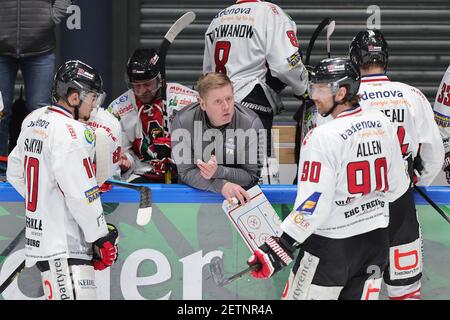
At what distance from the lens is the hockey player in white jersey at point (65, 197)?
162 inches

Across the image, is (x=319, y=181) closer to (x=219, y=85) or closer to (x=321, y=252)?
(x=321, y=252)

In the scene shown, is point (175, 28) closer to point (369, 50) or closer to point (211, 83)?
point (211, 83)

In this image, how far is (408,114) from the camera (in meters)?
4.67

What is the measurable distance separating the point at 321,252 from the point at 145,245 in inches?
41.7

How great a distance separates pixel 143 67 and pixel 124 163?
0.55 m

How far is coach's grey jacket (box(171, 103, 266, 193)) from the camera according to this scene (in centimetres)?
475

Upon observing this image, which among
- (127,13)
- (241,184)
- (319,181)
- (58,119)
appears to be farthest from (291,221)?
(127,13)

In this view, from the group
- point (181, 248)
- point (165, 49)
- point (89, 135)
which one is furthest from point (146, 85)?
point (89, 135)

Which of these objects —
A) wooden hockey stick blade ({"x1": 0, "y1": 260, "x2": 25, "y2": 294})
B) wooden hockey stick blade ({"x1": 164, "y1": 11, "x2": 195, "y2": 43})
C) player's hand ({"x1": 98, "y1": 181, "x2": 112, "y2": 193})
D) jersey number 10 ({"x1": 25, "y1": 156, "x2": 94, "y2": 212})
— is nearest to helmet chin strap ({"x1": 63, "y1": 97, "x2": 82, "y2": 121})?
jersey number 10 ({"x1": 25, "y1": 156, "x2": 94, "y2": 212})

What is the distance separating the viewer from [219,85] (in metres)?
4.60

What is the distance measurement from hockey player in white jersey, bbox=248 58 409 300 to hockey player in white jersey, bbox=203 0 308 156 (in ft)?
4.19

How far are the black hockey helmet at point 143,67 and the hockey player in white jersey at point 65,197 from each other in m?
1.10

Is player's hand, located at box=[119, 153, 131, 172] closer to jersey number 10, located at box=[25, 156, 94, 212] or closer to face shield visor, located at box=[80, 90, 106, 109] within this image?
face shield visor, located at box=[80, 90, 106, 109]
